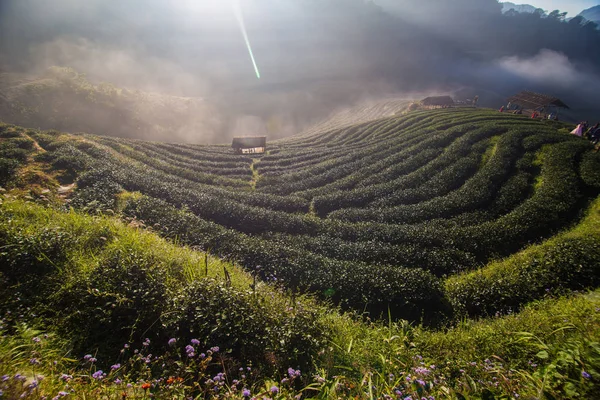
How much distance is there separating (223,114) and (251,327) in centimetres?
10442

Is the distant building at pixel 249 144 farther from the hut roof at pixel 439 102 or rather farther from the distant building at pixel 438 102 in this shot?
the hut roof at pixel 439 102

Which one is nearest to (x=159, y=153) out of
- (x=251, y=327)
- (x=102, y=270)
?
(x=102, y=270)

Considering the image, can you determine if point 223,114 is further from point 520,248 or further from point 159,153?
point 520,248

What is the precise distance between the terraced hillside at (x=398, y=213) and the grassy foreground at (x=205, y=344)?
13.7 ft

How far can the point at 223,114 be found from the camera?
99062 millimetres

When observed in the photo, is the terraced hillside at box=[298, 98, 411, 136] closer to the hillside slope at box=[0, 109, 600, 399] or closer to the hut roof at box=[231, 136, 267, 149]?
the hut roof at box=[231, 136, 267, 149]

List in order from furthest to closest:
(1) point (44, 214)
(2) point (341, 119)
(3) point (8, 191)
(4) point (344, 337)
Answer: (2) point (341, 119), (3) point (8, 191), (1) point (44, 214), (4) point (344, 337)

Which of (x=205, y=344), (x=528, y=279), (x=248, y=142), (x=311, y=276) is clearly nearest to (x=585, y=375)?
(x=205, y=344)

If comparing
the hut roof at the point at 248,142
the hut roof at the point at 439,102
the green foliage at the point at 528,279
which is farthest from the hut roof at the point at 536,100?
the hut roof at the point at 248,142

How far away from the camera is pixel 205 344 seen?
5.44 metres

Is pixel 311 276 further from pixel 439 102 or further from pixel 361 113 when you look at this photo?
pixel 361 113

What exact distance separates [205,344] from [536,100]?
2529 inches

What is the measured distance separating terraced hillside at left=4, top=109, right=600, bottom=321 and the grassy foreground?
418 cm

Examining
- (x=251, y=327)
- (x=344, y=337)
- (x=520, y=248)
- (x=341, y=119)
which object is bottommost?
(x=520, y=248)
